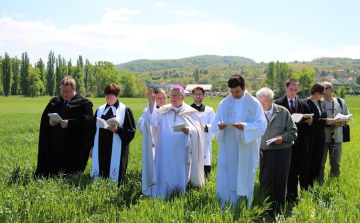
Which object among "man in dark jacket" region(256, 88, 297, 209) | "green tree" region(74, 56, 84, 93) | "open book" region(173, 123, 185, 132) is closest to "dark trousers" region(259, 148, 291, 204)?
"man in dark jacket" region(256, 88, 297, 209)

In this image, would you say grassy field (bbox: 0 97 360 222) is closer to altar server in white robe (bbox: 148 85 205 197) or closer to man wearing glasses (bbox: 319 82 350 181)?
altar server in white robe (bbox: 148 85 205 197)

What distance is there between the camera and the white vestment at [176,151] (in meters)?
6.37

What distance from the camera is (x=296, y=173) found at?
21.6ft

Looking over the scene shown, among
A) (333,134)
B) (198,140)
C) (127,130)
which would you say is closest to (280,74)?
(333,134)

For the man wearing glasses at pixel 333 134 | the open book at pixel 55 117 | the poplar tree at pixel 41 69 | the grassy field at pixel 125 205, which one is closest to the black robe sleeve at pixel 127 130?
the grassy field at pixel 125 205

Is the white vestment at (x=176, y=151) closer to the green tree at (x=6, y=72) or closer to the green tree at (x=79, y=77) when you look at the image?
the green tree at (x=6, y=72)

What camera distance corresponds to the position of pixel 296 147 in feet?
21.7

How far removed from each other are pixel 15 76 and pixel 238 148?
88777mm

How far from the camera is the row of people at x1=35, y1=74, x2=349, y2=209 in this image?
5.44 metres

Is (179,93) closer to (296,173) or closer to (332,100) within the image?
(296,173)

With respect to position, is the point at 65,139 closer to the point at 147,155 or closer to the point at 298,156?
the point at 147,155

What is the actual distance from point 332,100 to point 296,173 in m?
2.48

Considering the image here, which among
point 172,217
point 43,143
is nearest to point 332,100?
point 172,217

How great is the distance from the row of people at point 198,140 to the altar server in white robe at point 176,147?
2 cm
